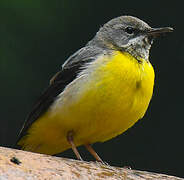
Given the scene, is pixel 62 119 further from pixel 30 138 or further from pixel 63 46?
pixel 63 46

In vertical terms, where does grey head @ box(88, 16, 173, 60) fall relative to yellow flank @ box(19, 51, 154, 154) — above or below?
above

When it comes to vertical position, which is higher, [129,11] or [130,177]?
[129,11]

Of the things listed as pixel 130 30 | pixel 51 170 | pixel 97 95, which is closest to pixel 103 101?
pixel 97 95

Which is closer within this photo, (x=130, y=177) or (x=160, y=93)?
(x=130, y=177)

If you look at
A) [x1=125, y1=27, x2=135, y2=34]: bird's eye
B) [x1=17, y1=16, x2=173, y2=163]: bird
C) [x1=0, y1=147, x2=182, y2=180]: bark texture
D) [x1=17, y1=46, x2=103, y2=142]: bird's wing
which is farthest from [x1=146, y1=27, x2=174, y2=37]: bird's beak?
[x1=0, y1=147, x2=182, y2=180]: bark texture

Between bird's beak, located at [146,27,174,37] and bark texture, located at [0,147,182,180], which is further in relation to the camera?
bird's beak, located at [146,27,174,37]

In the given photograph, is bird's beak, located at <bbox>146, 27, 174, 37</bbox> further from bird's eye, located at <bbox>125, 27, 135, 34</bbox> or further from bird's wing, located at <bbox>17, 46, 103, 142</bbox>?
bird's wing, located at <bbox>17, 46, 103, 142</bbox>

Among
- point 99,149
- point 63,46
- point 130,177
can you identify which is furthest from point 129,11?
point 130,177

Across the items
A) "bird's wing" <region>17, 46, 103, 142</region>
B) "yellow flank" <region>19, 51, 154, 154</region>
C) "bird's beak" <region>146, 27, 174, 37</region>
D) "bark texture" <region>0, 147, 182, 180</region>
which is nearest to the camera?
"bark texture" <region>0, 147, 182, 180</region>
